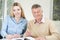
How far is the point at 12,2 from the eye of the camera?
1.65m

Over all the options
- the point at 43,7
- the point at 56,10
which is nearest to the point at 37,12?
the point at 43,7

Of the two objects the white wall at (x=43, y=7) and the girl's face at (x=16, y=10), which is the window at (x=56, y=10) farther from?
the girl's face at (x=16, y=10)

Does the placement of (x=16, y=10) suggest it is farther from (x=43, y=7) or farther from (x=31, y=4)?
(x=43, y=7)

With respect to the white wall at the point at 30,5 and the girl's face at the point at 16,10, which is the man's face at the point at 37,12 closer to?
the white wall at the point at 30,5

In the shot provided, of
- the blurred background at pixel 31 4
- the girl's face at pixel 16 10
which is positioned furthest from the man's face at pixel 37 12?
the girl's face at pixel 16 10

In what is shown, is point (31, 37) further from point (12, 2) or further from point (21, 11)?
point (12, 2)

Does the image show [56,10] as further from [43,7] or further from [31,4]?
[31,4]

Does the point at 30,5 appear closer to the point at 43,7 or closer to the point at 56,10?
the point at 43,7

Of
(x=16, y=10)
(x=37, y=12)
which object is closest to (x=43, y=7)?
(x=37, y=12)

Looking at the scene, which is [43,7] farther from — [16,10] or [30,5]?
[16,10]

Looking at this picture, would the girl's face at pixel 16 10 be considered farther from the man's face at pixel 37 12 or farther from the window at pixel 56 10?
the window at pixel 56 10

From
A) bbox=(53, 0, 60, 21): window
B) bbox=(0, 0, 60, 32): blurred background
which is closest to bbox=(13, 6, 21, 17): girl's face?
bbox=(0, 0, 60, 32): blurred background

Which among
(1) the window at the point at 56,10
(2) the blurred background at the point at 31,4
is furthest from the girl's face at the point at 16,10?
(1) the window at the point at 56,10

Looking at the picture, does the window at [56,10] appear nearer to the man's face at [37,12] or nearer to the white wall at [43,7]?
the white wall at [43,7]
